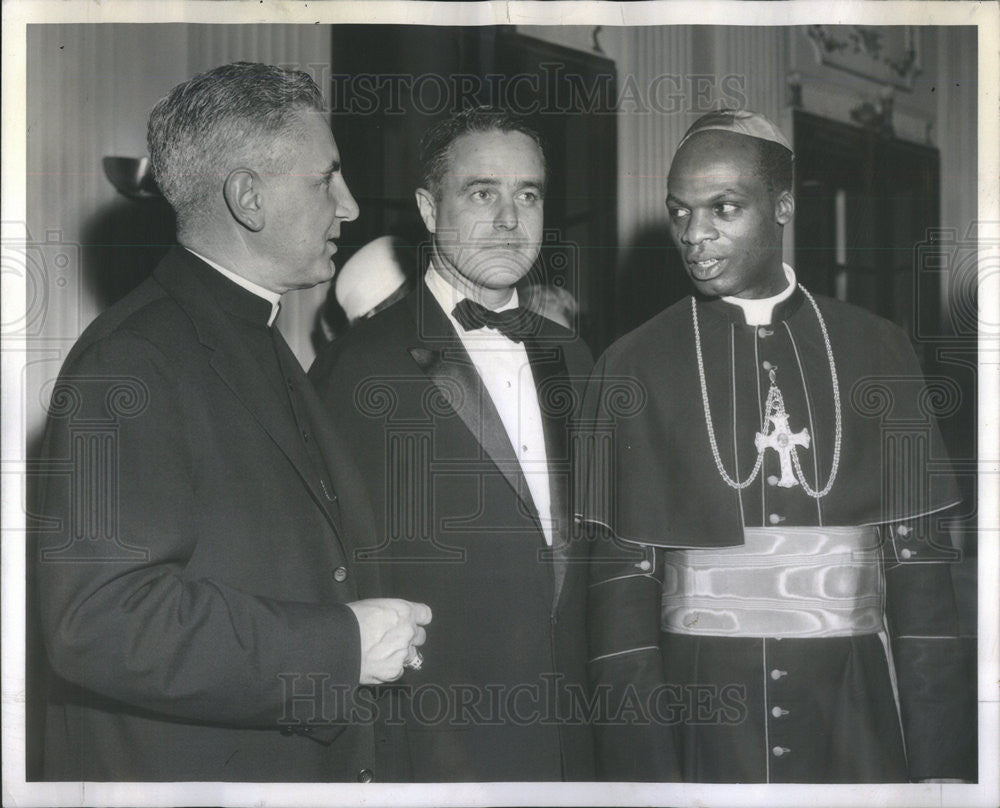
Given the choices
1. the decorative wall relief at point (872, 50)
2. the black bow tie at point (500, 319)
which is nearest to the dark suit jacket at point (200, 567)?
the black bow tie at point (500, 319)

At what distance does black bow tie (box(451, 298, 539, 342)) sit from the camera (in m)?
2.12

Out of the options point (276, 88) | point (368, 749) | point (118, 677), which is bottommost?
point (368, 749)

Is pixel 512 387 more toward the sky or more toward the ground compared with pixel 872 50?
more toward the ground

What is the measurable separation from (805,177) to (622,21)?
1.70ft

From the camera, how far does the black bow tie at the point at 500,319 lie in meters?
2.12

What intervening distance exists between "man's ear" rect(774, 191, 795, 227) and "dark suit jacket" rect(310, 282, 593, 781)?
56 centimetres

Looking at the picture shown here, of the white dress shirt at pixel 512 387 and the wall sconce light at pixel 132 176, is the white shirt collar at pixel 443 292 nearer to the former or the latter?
the white dress shirt at pixel 512 387

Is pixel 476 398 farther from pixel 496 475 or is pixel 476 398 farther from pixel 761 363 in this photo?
pixel 761 363

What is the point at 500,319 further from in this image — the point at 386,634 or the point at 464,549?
the point at 386,634

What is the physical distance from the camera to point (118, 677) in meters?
1.96

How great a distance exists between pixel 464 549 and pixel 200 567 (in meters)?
0.52

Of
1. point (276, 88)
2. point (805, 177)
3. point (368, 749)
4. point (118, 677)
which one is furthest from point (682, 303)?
point (118, 677)

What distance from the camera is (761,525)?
2.06m

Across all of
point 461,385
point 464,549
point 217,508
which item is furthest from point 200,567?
point 461,385
